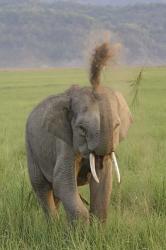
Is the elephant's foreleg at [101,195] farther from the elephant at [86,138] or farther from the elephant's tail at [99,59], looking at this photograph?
the elephant's tail at [99,59]

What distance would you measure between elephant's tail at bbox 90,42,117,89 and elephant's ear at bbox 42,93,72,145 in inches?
10.0

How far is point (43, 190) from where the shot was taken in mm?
4738

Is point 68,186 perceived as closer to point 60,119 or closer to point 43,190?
point 60,119

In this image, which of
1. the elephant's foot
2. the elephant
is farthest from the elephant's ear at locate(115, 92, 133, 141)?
the elephant's foot

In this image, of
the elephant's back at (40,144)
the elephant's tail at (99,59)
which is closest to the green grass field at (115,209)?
the elephant's tail at (99,59)

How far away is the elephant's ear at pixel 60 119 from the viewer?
3.91m

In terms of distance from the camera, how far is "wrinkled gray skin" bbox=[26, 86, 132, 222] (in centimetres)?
352

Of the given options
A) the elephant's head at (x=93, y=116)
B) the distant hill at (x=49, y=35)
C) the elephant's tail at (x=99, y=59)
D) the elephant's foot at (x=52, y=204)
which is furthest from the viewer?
the distant hill at (x=49, y=35)

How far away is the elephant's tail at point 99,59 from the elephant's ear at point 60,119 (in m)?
0.25

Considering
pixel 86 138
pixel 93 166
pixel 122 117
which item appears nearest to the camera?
pixel 93 166

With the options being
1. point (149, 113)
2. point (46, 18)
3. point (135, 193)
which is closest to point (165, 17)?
point (46, 18)

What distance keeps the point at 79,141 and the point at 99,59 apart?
1.68 feet

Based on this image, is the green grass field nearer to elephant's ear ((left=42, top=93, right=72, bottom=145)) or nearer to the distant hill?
elephant's ear ((left=42, top=93, right=72, bottom=145))

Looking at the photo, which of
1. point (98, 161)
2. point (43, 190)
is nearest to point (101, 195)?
point (98, 161)
